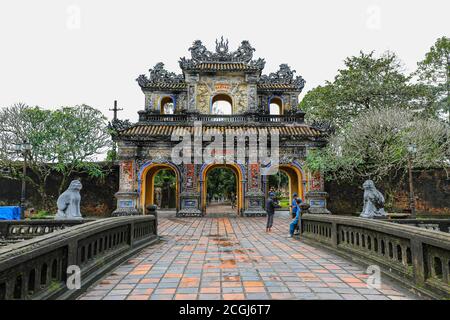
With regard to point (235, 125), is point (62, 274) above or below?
below

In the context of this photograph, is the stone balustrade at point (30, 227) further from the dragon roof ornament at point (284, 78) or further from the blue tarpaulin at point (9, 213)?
the dragon roof ornament at point (284, 78)

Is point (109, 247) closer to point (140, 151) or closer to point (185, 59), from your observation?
point (140, 151)

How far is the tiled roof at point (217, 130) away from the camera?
19522 millimetres

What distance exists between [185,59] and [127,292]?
1954cm

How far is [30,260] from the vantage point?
3.26 meters

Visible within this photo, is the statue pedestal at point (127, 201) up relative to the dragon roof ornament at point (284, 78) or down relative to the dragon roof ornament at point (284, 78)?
down

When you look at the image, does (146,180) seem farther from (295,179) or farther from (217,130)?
(295,179)

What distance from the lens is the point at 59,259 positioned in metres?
3.98

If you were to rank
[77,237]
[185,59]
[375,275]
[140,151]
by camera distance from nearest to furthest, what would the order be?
[77,237]
[375,275]
[140,151]
[185,59]

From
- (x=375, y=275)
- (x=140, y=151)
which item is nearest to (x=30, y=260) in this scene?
(x=375, y=275)

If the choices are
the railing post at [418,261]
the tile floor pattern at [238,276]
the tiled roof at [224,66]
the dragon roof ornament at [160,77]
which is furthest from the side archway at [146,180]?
the railing post at [418,261]

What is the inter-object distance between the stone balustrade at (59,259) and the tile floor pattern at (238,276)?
283 millimetres

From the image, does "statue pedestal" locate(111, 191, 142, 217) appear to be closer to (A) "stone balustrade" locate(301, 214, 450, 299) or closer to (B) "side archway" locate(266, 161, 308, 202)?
(B) "side archway" locate(266, 161, 308, 202)

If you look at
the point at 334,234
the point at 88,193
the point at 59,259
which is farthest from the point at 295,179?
the point at 59,259
